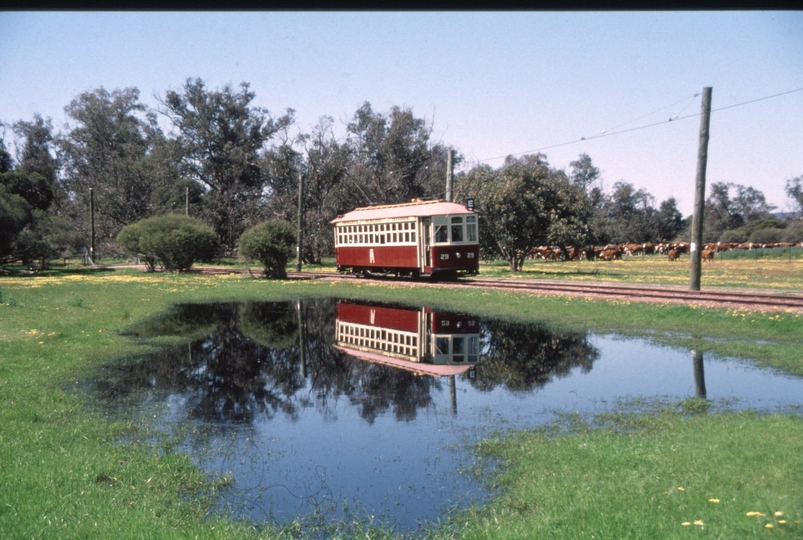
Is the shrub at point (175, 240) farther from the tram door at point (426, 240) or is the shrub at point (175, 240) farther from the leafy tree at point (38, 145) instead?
the leafy tree at point (38, 145)

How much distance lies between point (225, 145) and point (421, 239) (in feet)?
107

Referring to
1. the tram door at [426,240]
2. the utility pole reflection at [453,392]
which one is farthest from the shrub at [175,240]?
the utility pole reflection at [453,392]

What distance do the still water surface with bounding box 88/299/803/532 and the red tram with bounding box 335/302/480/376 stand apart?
0.19 ft

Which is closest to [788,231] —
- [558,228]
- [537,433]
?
[558,228]

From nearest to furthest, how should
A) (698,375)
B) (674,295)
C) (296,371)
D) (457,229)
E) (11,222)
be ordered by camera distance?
(698,375)
(296,371)
(674,295)
(457,229)
(11,222)

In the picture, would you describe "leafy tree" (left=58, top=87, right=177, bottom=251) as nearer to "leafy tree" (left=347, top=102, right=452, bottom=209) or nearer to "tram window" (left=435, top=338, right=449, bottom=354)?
"leafy tree" (left=347, top=102, right=452, bottom=209)

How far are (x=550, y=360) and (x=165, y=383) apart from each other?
6.33 metres

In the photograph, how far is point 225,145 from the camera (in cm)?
5612

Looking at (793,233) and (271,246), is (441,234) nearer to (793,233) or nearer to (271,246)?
(271,246)

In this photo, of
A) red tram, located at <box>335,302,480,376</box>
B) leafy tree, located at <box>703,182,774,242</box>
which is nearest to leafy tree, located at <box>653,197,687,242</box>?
leafy tree, located at <box>703,182,774,242</box>


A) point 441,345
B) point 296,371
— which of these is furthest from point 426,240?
point 296,371

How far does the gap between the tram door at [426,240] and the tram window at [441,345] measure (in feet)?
45.6

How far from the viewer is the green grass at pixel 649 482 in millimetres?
4770

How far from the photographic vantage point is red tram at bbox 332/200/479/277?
1102 inches
